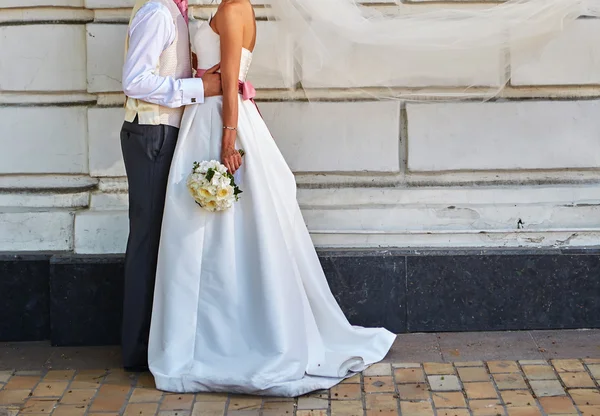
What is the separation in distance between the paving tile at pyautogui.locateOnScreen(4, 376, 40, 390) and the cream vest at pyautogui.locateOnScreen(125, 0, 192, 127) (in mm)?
1431

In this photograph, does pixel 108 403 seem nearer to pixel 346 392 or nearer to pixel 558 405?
pixel 346 392

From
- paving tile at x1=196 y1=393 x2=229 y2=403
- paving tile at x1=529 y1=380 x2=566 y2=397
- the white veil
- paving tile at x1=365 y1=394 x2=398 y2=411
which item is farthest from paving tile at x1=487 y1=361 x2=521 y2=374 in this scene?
the white veil

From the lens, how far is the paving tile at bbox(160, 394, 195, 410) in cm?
433

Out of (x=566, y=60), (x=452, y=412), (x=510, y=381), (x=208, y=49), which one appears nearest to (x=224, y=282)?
(x=208, y=49)

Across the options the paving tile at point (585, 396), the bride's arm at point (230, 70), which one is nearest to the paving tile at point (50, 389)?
the bride's arm at point (230, 70)

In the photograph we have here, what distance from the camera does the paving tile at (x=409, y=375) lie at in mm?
4578

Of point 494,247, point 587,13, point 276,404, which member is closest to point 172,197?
point 276,404

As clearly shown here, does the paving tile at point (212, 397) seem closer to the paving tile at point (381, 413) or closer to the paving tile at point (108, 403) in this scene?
the paving tile at point (108, 403)

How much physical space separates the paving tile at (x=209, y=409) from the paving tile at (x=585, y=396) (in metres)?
1.66

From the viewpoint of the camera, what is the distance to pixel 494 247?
5246 mm

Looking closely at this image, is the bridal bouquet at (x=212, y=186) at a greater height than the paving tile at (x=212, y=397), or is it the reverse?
the bridal bouquet at (x=212, y=186)

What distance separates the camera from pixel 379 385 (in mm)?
4523

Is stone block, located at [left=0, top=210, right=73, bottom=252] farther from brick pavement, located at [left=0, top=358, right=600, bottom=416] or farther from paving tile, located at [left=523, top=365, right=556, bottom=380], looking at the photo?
paving tile, located at [left=523, top=365, right=556, bottom=380]

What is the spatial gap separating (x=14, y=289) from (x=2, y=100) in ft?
3.59
